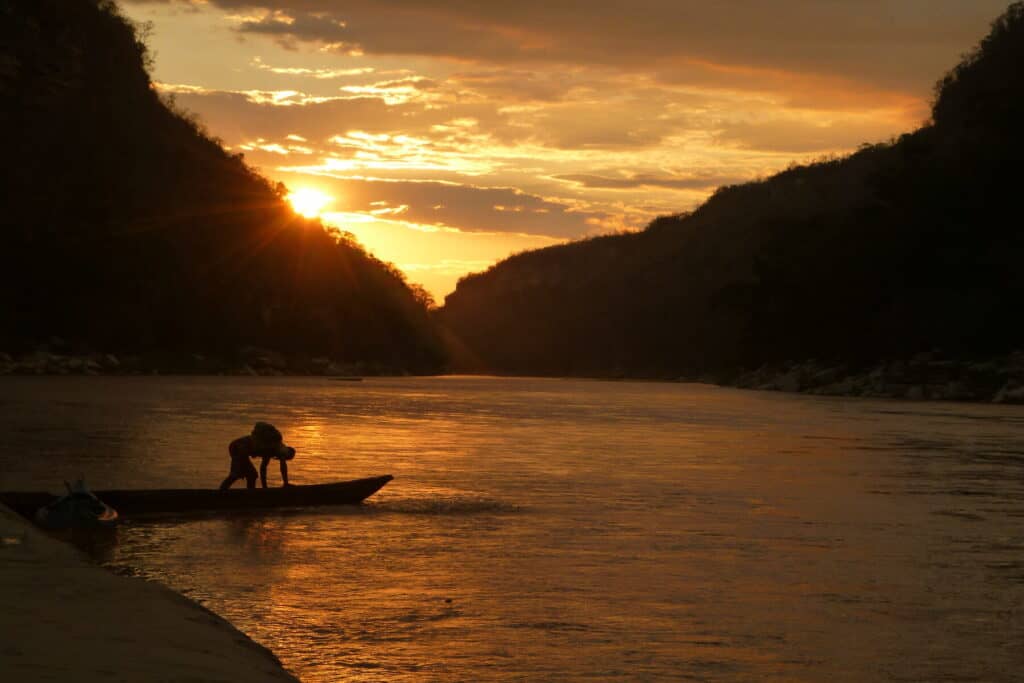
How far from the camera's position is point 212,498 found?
24672 millimetres

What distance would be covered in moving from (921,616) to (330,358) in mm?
182178

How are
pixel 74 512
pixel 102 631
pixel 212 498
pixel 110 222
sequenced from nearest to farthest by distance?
1. pixel 102 631
2. pixel 74 512
3. pixel 212 498
4. pixel 110 222

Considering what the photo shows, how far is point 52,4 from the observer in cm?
17225

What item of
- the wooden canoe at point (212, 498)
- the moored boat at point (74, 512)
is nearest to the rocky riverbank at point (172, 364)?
the wooden canoe at point (212, 498)

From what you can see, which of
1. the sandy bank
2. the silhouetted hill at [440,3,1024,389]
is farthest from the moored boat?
the silhouetted hill at [440,3,1024,389]

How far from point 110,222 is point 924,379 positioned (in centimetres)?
11060

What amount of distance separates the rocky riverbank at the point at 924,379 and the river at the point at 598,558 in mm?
60634

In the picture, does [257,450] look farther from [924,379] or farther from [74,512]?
[924,379]

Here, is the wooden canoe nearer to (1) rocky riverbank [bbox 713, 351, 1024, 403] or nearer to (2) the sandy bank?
(2) the sandy bank

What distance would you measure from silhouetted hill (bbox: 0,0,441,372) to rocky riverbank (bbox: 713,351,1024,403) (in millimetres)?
83648

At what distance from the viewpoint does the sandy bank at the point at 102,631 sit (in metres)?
10.2

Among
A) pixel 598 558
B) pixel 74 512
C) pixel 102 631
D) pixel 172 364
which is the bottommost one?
pixel 598 558

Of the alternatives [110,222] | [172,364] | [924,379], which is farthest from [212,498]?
[110,222]

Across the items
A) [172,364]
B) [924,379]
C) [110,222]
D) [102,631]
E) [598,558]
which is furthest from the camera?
[110,222]
